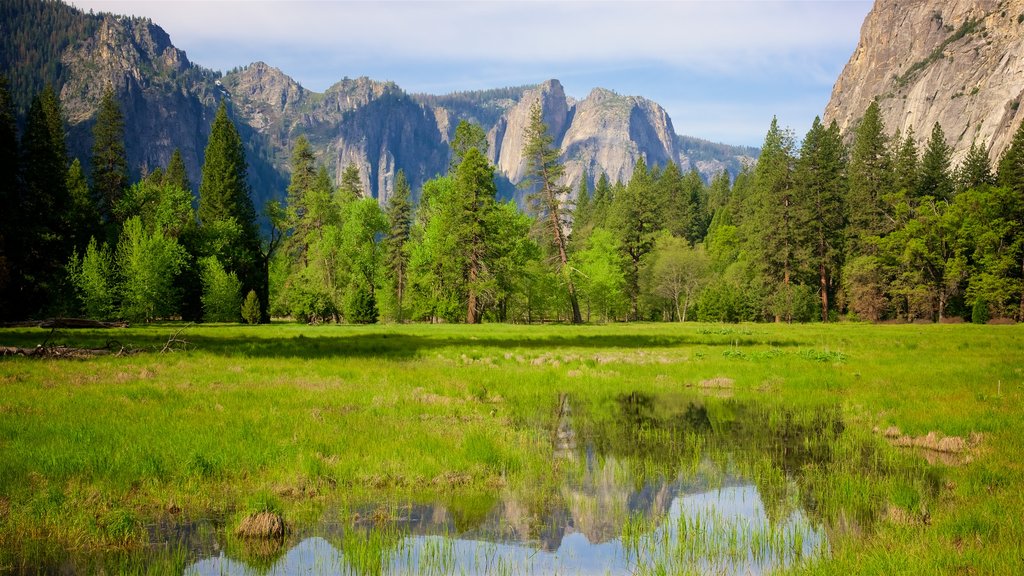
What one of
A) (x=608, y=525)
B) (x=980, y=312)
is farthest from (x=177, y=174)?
(x=980, y=312)

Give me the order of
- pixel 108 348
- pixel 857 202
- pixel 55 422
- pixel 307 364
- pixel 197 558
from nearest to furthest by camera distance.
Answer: pixel 197 558 < pixel 55 422 < pixel 307 364 < pixel 108 348 < pixel 857 202

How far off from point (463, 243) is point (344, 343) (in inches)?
913

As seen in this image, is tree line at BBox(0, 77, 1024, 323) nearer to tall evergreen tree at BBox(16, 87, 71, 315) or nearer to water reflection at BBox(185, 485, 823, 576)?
tall evergreen tree at BBox(16, 87, 71, 315)

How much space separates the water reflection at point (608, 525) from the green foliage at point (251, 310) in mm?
54163

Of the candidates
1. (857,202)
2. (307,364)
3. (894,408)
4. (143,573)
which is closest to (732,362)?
(894,408)

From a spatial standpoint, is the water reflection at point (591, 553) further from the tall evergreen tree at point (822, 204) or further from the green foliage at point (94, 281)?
the tall evergreen tree at point (822, 204)

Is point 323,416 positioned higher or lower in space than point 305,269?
lower

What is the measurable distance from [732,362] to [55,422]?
22.0 metres

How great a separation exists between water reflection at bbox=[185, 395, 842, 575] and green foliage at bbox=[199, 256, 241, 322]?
174 ft

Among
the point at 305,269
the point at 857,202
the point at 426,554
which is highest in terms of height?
the point at 857,202

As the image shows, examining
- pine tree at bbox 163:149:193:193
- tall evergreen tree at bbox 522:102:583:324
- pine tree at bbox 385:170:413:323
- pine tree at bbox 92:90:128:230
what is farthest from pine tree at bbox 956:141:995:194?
pine tree at bbox 163:149:193:193

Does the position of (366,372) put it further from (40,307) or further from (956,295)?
(956,295)

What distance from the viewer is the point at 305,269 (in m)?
64.9

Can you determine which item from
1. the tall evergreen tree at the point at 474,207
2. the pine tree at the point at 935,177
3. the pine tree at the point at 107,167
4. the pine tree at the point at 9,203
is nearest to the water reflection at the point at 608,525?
the tall evergreen tree at the point at 474,207
